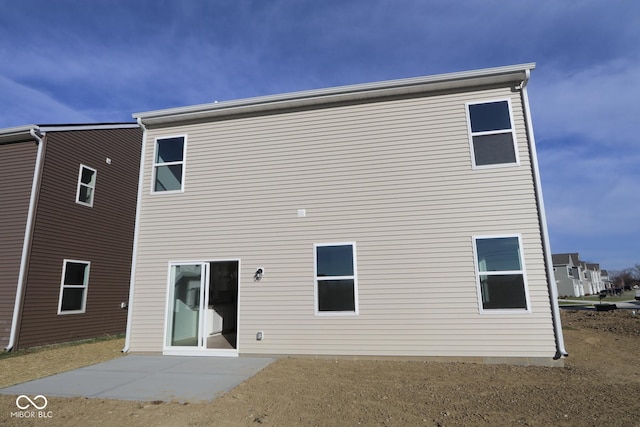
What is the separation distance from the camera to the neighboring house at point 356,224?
272 inches

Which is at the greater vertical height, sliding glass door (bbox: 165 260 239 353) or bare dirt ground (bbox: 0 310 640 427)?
sliding glass door (bbox: 165 260 239 353)

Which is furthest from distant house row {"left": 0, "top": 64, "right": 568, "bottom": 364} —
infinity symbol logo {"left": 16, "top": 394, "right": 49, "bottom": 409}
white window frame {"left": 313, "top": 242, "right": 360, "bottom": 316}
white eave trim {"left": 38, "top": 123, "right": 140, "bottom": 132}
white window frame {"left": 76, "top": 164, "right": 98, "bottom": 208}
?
infinity symbol logo {"left": 16, "top": 394, "right": 49, "bottom": 409}

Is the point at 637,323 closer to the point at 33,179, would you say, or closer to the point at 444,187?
the point at 444,187

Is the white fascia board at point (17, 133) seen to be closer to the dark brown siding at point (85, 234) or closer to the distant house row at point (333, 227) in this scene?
the distant house row at point (333, 227)

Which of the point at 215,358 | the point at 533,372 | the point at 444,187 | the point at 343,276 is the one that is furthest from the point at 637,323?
the point at 215,358

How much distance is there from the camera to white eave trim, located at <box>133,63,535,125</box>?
7355mm

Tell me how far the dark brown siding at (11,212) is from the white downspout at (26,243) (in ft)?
0.45

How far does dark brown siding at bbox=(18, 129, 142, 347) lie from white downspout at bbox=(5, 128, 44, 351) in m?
0.13

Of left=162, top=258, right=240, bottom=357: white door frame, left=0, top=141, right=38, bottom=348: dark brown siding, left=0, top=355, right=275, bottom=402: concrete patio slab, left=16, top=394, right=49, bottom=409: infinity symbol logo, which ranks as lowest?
left=0, top=355, right=275, bottom=402: concrete patio slab

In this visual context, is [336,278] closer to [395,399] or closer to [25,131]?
[395,399]

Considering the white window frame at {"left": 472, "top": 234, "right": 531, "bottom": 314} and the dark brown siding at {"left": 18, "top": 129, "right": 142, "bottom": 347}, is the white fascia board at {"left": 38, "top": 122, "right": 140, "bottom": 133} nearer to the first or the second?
the dark brown siding at {"left": 18, "top": 129, "right": 142, "bottom": 347}

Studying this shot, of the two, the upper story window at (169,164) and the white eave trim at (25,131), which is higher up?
the white eave trim at (25,131)

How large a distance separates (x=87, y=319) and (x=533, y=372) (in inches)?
463

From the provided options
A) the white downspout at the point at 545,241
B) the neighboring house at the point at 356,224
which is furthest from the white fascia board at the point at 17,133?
the white downspout at the point at 545,241
